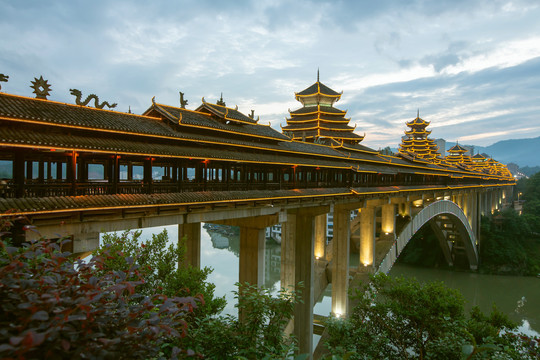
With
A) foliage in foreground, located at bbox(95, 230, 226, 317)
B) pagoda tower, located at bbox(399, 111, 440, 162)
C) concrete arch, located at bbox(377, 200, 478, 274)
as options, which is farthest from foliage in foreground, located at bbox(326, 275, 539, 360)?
pagoda tower, located at bbox(399, 111, 440, 162)

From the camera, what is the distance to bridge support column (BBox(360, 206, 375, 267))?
31.3 metres

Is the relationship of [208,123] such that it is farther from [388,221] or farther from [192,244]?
[388,221]

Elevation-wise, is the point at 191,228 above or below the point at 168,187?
below

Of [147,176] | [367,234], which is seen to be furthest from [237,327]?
[367,234]

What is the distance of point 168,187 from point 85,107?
15.2 ft

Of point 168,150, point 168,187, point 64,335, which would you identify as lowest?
point 64,335

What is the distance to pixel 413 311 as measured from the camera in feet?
43.8

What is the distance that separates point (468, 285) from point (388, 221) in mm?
27180

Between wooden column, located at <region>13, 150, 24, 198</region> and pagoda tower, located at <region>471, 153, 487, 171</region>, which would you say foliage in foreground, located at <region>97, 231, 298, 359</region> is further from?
pagoda tower, located at <region>471, 153, 487, 171</region>

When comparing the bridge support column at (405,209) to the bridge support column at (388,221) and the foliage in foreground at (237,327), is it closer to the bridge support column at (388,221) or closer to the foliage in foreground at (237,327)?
the bridge support column at (388,221)

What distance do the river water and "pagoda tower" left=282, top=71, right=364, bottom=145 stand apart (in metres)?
20.1

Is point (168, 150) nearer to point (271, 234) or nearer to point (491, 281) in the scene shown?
point (491, 281)

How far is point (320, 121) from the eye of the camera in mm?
41469

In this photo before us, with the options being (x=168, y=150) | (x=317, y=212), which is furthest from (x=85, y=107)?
(x=317, y=212)
